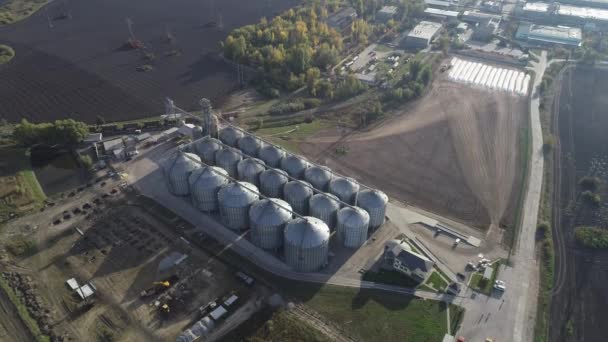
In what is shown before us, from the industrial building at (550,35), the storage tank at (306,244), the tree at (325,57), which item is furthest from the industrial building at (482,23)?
the storage tank at (306,244)

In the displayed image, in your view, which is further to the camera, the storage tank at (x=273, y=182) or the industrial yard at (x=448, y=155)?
the industrial yard at (x=448, y=155)

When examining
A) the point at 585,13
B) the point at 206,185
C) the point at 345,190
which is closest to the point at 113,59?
the point at 206,185

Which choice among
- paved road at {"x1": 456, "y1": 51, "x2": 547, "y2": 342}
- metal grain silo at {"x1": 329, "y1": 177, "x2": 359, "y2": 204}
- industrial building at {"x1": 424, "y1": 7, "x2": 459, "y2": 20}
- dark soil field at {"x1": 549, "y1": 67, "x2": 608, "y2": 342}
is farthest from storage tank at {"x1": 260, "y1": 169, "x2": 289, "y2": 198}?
industrial building at {"x1": 424, "y1": 7, "x2": 459, "y2": 20}

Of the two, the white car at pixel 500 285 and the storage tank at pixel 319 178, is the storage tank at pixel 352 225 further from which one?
the white car at pixel 500 285

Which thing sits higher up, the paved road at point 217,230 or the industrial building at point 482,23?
the industrial building at point 482,23

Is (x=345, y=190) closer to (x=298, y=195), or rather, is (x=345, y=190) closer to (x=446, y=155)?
(x=298, y=195)

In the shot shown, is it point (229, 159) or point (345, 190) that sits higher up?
point (229, 159)
